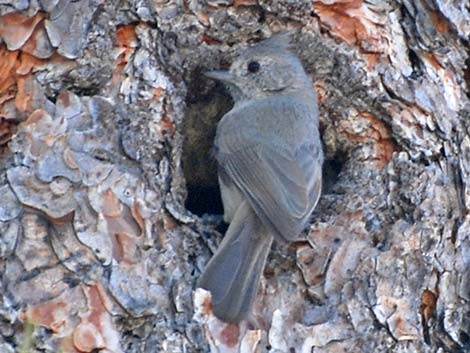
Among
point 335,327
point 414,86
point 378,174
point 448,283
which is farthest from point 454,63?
point 335,327

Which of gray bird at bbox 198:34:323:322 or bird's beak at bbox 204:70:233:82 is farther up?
bird's beak at bbox 204:70:233:82

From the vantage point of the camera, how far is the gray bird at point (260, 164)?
11.8 ft

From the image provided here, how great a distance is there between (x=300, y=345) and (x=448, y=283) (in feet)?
1.97

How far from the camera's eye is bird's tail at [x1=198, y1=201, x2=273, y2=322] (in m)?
3.51

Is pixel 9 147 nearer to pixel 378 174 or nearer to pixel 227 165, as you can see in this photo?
pixel 227 165

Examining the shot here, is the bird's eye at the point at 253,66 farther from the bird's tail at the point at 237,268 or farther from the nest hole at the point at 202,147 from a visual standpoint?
the bird's tail at the point at 237,268

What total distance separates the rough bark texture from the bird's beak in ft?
0.12

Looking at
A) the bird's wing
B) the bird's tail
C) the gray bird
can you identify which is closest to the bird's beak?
the gray bird

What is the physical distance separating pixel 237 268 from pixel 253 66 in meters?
1.00

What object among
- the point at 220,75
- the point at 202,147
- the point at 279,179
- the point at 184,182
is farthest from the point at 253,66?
the point at 184,182

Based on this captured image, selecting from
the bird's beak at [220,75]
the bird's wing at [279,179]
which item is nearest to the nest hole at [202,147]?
the bird's beak at [220,75]

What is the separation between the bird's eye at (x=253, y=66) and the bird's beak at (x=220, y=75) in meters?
0.09

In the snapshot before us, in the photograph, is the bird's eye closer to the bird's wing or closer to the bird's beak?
the bird's beak

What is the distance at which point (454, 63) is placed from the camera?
4.14 meters
